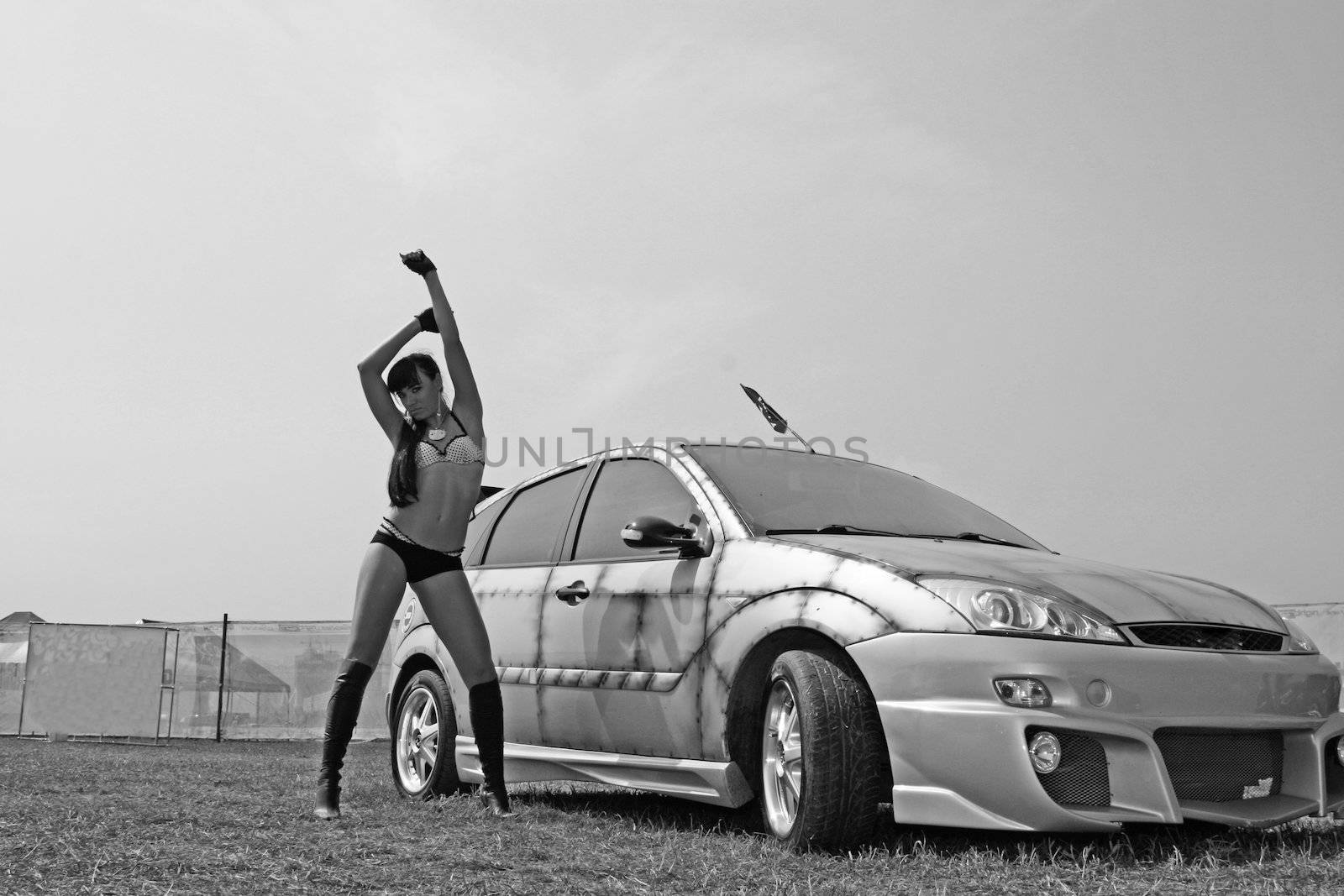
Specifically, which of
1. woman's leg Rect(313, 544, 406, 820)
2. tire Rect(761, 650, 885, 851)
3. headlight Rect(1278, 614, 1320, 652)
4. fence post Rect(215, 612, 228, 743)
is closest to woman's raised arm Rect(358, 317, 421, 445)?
woman's leg Rect(313, 544, 406, 820)

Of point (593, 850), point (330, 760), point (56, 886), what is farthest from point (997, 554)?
point (56, 886)

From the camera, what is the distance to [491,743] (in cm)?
496

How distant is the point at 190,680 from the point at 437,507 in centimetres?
1372

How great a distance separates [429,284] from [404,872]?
7.62 feet

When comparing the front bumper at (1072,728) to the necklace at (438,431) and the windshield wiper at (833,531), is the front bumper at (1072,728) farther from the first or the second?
the necklace at (438,431)

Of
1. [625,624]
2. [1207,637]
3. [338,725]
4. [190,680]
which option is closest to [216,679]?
[190,680]

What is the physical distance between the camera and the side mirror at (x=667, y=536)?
4.48 meters

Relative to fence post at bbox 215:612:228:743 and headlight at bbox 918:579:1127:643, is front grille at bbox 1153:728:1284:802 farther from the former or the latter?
fence post at bbox 215:612:228:743

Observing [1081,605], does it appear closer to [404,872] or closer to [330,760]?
[404,872]

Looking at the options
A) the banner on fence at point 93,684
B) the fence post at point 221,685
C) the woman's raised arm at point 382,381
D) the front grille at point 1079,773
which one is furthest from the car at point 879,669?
the banner on fence at point 93,684

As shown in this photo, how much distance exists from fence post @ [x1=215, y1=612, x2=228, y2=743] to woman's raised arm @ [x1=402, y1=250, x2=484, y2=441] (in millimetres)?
13107

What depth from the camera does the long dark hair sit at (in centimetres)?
487

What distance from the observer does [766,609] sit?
4.23 metres

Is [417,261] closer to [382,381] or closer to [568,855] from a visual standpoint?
[382,381]
